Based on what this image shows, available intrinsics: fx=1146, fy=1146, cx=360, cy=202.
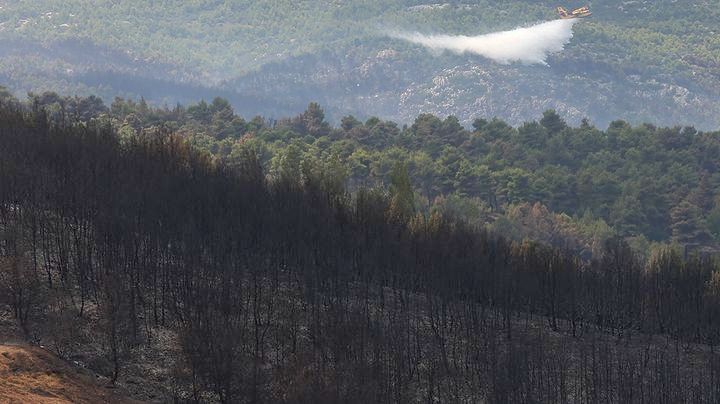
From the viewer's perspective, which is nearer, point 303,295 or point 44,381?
point 44,381

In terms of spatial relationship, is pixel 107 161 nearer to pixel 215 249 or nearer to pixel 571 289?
pixel 215 249

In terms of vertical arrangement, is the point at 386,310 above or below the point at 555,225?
above

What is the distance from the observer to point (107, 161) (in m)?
102

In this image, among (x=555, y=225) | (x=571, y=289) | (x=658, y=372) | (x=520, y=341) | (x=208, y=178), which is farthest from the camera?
(x=555, y=225)

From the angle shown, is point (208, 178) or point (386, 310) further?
point (208, 178)

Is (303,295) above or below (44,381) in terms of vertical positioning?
below

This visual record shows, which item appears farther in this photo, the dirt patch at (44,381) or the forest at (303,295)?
the forest at (303,295)

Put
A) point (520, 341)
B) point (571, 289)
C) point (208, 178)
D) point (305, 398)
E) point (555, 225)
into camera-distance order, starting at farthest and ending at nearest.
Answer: point (555, 225) → point (208, 178) → point (571, 289) → point (520, 341) → point (305, 398)

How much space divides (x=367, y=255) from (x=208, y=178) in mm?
23008

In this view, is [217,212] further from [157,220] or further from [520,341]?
[520,341]

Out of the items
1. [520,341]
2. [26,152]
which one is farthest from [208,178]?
[520,341]

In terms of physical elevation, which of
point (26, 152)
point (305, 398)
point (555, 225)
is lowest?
point (555, 225)

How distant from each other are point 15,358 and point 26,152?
127 feet

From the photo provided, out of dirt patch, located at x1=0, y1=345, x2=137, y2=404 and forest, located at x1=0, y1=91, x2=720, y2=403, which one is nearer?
dirt patch, located at x1=0, y1=345, x2=137, y2=404
